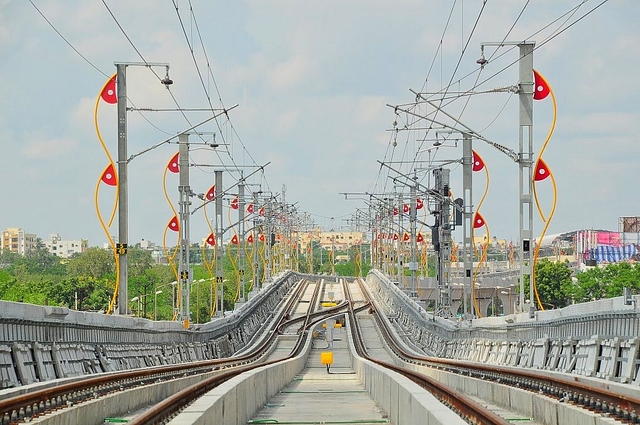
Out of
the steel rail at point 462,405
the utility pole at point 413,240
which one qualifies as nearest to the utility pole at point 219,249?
the utility pole at point 413,240

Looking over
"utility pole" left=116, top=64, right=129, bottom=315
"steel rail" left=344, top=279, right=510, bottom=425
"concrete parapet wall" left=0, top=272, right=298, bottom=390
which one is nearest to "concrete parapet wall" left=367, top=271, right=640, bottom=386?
"steel rail" left=344, top=279, right=510, bottom=425

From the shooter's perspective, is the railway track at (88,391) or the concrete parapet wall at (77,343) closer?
the railway track at (88,391)

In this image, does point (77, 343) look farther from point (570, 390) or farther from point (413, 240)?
point (413, 240)

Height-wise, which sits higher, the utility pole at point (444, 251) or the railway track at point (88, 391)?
the utility pole at point (444, 251)

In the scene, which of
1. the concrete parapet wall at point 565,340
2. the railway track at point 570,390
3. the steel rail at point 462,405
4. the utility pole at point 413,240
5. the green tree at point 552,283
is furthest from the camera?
the green tree at point 552,283

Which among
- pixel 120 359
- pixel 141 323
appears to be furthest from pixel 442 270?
pixel 120 359

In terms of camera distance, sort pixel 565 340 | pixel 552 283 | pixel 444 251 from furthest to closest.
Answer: pixel 552 283
pixel 444 251
pixel 565 340

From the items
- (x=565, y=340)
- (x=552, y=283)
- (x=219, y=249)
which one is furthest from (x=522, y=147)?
(x=552, y=283)

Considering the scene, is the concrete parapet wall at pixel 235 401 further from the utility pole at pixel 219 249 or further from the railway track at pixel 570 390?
the utility pole at pixel 219 249

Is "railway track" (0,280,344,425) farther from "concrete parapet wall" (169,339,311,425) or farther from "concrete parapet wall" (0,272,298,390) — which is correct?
"concrete parapet wall" (0,272,298,390)

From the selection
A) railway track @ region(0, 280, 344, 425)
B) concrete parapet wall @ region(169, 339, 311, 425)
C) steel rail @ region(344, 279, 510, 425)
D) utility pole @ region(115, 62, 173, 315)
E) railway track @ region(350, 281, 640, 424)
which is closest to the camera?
concrete parapet wall @ region(169, 339, 311, 425)

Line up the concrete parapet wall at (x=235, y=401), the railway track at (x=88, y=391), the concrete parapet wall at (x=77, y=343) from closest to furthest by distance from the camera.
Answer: the concrete parapet wall at (x=235, y=401)
the railway track at (x=88, y=391)
the concrete parapet wall at (x=77, y=343)

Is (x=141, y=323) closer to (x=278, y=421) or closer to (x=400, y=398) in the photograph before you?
(x=278, y=421)

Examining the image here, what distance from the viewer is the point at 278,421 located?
819 inches
